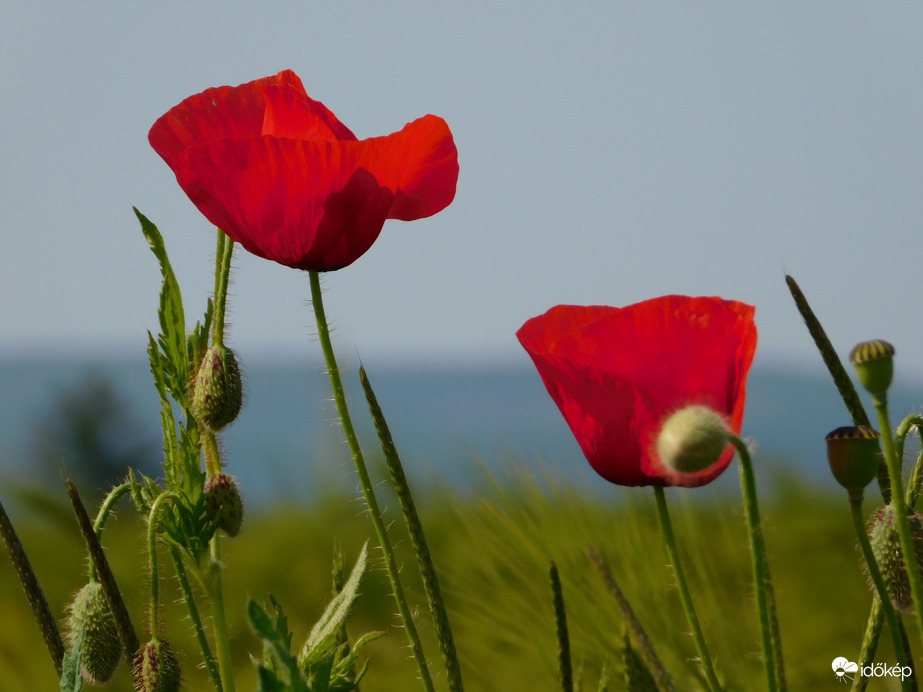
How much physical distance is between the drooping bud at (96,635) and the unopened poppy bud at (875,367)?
372 millimetres

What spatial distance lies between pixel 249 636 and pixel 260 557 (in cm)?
24

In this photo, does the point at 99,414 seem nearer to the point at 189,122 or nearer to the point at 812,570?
the point at 812,570

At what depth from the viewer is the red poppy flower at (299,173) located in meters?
0.47

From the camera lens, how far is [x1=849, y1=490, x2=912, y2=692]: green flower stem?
40cm

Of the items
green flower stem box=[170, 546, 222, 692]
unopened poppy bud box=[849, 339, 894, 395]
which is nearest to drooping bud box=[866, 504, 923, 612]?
unopened poppy bud box=[849, 339, 894, 395]

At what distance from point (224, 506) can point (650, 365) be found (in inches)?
8.3

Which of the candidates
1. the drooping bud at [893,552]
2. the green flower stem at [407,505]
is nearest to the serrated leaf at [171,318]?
the green flower stem at [407,505]

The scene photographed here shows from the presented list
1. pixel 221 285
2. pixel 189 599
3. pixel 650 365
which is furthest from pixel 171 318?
pixel 650 365

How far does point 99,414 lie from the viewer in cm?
316

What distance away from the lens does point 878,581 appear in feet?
1.36

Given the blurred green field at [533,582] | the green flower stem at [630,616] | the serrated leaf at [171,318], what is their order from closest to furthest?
the green flower stem at [630,616]
the serrated leaf at [171,318]
the blurred green field at [533,582]

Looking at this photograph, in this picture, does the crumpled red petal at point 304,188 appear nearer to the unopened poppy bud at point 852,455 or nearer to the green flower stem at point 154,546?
the green flower stem at point 154,546

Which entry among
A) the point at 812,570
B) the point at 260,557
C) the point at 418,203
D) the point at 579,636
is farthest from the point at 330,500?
the point at 418,203

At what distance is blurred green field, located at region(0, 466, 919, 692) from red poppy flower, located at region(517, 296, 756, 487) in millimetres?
59
